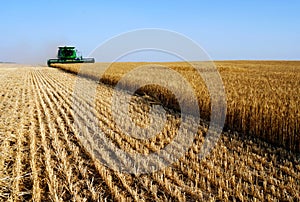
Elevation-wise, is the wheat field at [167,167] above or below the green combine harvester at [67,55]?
below

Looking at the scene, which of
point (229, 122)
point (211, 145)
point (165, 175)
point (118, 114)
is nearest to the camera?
point (165, 175)

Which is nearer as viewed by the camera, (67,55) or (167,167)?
(167,167)

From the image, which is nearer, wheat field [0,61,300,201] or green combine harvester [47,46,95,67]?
wheat field [0,61,300,201]

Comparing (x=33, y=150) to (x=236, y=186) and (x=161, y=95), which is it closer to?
(x=236, y=186)

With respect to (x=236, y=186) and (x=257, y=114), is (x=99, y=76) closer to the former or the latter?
(x=257, y=114)

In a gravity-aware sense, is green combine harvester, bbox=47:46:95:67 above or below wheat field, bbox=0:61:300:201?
above

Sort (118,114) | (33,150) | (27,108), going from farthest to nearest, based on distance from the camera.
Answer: (27,108)
(118,114)
(33,150)

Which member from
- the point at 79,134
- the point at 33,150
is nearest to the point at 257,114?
the point at 79,134

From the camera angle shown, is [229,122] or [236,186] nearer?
[236,186]

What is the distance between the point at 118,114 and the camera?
31.0 ft

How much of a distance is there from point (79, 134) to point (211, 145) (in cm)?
271

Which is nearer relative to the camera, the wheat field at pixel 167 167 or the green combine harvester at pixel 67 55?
the wheat field at pixel 167 167

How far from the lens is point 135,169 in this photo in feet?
17.0

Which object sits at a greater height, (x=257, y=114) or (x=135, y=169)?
(x=257, y=114)
